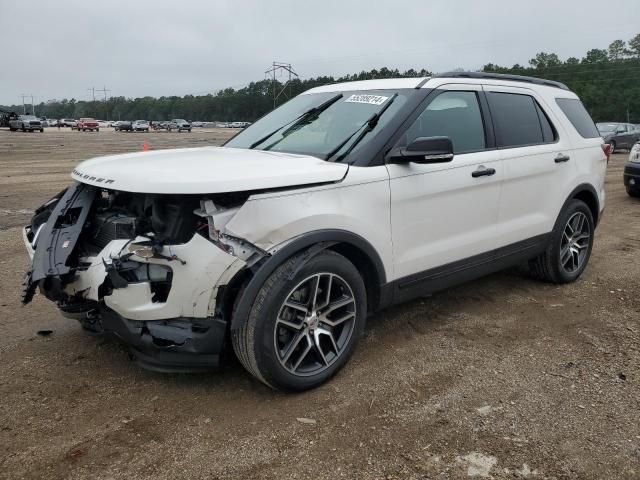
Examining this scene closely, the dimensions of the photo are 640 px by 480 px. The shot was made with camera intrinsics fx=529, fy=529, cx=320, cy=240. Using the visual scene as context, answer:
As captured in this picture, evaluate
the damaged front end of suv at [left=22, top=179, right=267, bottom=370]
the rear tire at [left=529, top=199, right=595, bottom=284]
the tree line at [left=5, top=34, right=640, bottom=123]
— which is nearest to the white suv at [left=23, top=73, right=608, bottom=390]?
the damaged front end of suv at [left=22, top=179, right=267, bottom=370]

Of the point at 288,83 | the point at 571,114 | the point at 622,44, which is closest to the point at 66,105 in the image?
the point at 288,83

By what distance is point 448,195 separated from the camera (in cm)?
374

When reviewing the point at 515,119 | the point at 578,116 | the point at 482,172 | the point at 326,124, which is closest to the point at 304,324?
the point at 326,124

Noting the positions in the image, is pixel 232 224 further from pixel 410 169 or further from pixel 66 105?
pixel 66 105

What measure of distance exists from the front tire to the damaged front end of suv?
0.18 m

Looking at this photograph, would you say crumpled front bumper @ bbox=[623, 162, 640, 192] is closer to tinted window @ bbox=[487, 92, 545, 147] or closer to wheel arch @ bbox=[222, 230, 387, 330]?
tinted window @ bbox=[487, 92, 545, 147]

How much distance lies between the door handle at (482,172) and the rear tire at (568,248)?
1.19 metres

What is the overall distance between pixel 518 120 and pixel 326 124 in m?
1.77

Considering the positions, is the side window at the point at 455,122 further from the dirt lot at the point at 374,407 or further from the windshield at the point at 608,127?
the windshield at the point at 608,127

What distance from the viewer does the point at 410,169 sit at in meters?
3.48

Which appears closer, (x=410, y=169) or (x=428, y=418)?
(x=428, y=418)

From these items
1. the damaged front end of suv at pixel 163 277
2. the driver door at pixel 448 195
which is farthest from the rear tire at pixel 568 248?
the damaged front end of suv at pixel 163 277

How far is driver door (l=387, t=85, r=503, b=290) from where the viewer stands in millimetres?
3512

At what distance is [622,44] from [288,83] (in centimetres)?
6322
